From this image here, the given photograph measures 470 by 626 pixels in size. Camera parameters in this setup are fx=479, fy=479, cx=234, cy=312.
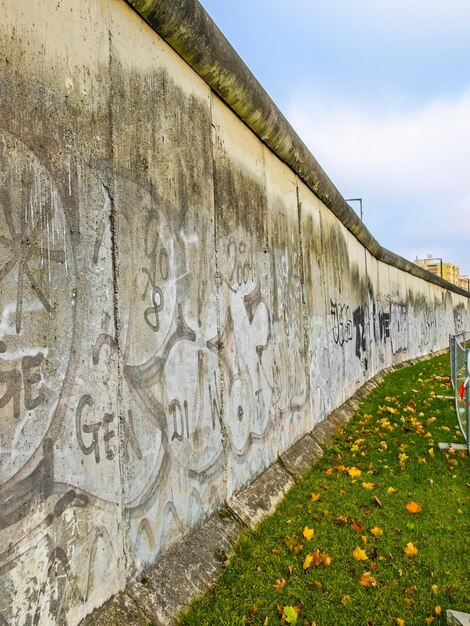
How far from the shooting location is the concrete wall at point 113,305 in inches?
67.4

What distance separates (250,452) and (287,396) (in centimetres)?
116

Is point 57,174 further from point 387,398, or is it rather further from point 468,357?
point 387,398

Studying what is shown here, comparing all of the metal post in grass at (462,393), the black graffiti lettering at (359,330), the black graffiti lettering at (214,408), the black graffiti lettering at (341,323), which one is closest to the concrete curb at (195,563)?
the black graffiti lettering at (214,408)

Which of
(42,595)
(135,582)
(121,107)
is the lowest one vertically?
(135,582)

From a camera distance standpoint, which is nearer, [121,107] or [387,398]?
[121,107]

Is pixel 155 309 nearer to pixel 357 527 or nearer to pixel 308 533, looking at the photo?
pixel 308 533

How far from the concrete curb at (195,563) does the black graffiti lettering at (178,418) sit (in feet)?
1.97

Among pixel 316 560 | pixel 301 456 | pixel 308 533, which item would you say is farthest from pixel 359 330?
pixel 316 560

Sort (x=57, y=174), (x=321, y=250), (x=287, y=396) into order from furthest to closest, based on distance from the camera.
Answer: (x=321, y=250)
(x=287, y=396)
(x=57, y=174)

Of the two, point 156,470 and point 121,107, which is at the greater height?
point 121,107

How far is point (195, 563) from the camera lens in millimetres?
2660

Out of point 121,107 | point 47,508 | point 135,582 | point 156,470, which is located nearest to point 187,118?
point 121,107

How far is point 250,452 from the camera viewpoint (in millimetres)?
3822

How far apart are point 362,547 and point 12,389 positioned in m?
2.52
